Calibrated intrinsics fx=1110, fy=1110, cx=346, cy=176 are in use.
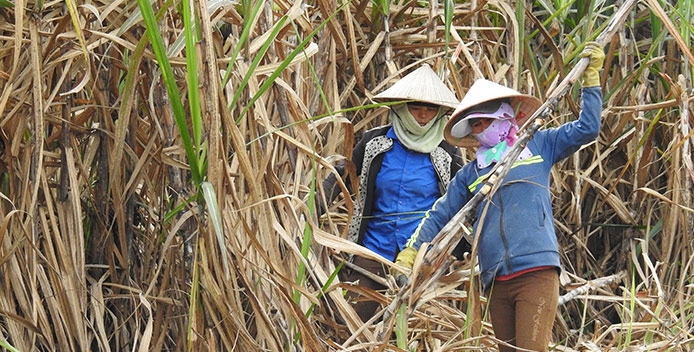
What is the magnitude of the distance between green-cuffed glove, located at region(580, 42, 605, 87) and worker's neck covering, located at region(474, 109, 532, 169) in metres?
0.24

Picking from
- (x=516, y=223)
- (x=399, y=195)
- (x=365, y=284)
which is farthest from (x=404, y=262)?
(x=399, y=195)

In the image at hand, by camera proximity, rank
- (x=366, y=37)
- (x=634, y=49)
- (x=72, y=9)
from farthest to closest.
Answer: (x=634, y=49)
(x=366, y=37)
(x=72, y=9)

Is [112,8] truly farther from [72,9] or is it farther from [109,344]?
[109,344]

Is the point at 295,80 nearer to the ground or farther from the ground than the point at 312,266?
farther from the ground

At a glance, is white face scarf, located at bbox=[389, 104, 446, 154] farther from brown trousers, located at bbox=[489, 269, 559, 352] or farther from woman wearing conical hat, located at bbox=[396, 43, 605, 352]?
brown trousers, located at bbox=[489, 269, 559, 352]

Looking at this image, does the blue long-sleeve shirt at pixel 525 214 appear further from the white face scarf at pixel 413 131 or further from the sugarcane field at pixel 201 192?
the white face scarf at pixel 413 131

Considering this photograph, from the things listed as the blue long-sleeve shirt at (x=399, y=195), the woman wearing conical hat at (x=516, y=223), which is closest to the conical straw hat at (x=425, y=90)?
the blue long-sleeve shirt at (x=399, y=195)

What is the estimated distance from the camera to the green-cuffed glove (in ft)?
7.79

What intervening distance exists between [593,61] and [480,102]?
319 mm

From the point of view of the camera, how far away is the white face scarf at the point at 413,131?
11.1ft

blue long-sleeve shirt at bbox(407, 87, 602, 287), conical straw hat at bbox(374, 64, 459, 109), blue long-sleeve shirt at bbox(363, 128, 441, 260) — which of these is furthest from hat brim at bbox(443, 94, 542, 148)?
blue long-sleeve shirt at bbox(363, 128, 441, 260)

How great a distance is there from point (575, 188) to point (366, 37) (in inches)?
36.6

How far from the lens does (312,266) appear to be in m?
2.43

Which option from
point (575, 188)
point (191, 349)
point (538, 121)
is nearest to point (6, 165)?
point (191, 349)
